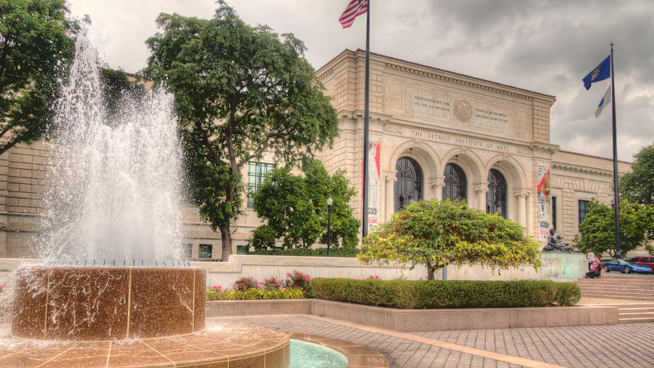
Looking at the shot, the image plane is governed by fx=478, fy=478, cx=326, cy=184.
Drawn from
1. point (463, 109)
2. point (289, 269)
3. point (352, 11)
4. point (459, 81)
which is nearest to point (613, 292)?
point (289, 269)

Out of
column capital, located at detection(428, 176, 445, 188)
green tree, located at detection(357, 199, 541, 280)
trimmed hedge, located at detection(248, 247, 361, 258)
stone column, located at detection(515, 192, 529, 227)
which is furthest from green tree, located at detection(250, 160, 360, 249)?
stone column, located at detection(515, 192, 529, 227)

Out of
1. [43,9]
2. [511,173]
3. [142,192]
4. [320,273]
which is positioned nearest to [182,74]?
[43,9]

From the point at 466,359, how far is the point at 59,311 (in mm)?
6373

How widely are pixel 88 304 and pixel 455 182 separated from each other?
37155 mm

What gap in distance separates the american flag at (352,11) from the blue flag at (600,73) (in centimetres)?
1891

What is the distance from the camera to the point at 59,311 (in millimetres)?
6246

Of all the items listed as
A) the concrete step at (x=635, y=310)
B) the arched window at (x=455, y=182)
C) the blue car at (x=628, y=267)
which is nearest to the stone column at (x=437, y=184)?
the arched window at (x=455, y=182)

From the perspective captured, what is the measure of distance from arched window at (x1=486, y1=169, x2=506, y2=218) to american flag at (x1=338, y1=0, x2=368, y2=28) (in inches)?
951

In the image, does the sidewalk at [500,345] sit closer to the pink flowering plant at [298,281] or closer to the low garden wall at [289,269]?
the low garden wall at [289,269]

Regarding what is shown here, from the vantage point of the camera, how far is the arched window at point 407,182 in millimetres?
38056

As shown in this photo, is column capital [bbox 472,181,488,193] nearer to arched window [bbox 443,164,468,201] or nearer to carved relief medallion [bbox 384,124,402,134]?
arched window [bbox 443,164,468,201]

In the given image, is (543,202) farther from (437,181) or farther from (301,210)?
(301,210)

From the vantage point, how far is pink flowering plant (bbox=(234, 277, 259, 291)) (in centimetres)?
1539

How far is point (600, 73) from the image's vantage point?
3183 cm
